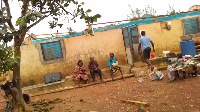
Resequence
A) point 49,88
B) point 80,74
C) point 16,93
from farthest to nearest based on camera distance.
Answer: point 49,88, point 80,74, point 16,93

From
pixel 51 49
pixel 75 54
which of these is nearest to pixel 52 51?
pixel 51 49

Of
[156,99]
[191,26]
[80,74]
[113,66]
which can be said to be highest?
[191,26]

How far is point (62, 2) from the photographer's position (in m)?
4.97

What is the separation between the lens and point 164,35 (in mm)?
10086

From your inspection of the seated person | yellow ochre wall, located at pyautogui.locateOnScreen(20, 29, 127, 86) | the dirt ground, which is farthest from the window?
the dirt ground

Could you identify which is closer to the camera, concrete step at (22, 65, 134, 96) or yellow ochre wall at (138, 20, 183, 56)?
concrete step at (22, 65, 134, 96)

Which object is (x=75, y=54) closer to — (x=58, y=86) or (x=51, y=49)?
(x=51, y=49)

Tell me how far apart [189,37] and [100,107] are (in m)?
6.18

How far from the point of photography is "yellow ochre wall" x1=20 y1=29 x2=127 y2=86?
9.37 metres

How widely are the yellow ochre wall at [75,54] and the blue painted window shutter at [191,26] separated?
151 inches

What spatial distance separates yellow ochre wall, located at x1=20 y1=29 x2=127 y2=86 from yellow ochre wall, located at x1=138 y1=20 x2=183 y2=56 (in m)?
1.67

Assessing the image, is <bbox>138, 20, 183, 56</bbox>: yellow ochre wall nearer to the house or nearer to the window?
the house

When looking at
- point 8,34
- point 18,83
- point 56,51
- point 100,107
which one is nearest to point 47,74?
point 56,51

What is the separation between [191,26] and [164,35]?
1860 mm
